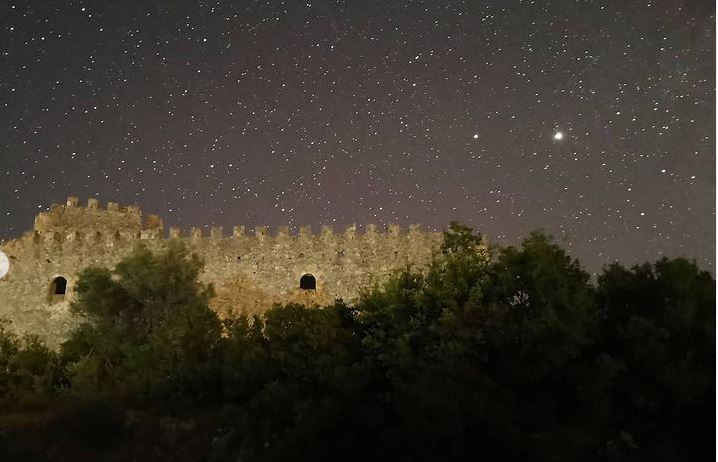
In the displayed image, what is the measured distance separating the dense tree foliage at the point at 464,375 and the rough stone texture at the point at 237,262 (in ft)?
16.4

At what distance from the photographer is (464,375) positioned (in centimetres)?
1294

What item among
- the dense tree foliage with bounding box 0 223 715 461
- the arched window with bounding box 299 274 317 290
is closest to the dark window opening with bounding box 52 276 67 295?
the dense tree foliage with bounding box 0 223 715 461

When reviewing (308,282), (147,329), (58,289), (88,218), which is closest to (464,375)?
(308,282)

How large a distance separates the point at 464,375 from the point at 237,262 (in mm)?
13378

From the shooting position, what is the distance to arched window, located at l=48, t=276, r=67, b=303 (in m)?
24.6

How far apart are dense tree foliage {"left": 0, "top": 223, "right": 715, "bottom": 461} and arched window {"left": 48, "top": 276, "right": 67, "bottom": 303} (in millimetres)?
6951

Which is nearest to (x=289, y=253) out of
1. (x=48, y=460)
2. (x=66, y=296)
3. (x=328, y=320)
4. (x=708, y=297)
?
(x=328, y=320)

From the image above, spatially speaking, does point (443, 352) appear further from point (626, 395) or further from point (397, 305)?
point (626, 395)

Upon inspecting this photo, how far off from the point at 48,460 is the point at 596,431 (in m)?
13.3

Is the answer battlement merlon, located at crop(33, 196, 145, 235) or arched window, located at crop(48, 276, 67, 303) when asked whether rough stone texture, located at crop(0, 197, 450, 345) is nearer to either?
arched window, located at crop(48, 276, 67, 303)

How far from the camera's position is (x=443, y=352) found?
13.5 meters

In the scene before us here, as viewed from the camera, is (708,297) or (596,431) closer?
(596,431)

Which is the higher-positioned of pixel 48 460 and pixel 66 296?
pixel 66 296

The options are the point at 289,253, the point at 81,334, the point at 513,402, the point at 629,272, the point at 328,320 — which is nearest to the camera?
the point at 513,402
